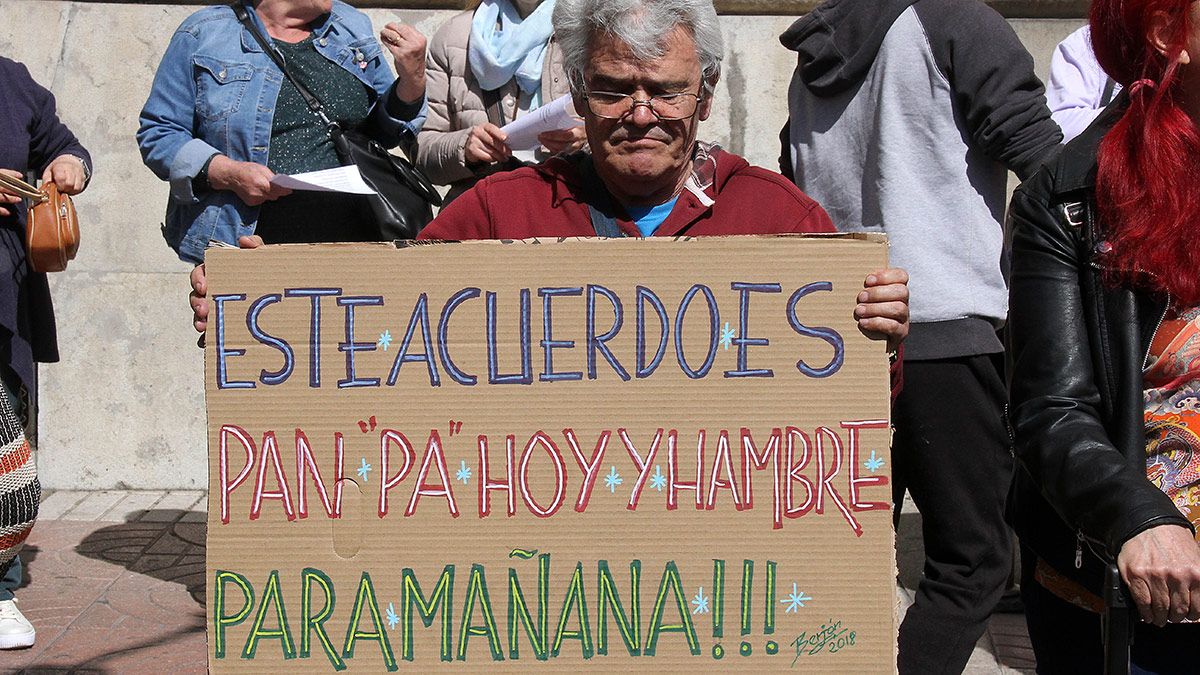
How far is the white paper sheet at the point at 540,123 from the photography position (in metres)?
3.85

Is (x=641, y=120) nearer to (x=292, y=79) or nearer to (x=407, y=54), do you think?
(x=407, y=54)

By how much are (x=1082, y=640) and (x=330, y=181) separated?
7.84 feet

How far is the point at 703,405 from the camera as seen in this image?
232cm

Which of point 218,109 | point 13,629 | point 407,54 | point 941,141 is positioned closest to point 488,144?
point 407,54

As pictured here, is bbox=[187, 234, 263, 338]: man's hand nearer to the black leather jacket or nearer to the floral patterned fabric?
the black leather jacket

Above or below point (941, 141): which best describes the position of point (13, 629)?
below

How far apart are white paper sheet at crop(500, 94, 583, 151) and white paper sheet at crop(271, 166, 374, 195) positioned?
0.41m

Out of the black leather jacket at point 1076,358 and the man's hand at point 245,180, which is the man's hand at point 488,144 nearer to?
the man's hand at point 245,180

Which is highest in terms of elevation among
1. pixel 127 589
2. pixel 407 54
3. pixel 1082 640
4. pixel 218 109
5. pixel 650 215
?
pixel 407 54

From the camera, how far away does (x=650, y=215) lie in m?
2.76

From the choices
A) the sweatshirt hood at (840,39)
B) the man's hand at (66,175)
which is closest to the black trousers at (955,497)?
the sweatshirt hood at (840,39)

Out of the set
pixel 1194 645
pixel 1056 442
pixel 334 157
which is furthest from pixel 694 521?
pixel 334 157

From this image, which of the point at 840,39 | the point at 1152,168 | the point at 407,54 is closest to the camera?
the point at 1152,168
